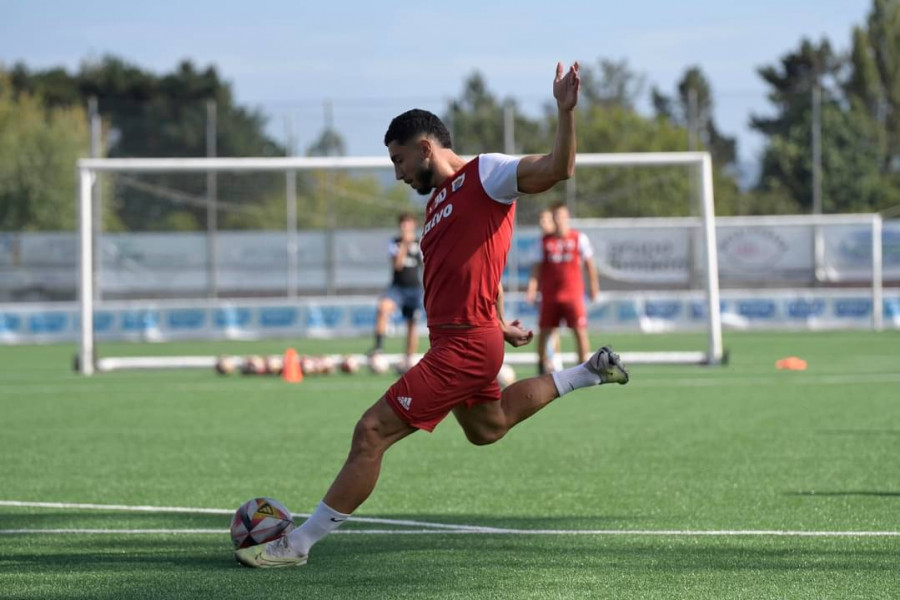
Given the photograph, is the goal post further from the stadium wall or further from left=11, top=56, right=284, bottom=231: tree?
left=11, top=56, right=284, bottom=231: tree

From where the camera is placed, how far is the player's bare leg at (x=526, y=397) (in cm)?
643

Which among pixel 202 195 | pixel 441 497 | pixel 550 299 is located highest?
pixel 202 195

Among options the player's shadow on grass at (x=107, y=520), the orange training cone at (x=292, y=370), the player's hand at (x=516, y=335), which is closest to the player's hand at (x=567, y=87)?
the player's hand at (x=516, y=335)

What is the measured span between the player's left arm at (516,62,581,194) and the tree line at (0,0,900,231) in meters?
27.3

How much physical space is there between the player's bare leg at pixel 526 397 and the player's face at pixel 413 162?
1089 millimetres

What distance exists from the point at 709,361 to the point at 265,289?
16.3 m

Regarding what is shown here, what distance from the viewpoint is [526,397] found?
21.4 ft

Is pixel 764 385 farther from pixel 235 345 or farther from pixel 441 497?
pixel 235 345

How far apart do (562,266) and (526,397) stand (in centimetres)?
1093

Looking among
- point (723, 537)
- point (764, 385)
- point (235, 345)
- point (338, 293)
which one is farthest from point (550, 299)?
point (338, 293)

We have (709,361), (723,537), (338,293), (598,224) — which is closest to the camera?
(723,537)

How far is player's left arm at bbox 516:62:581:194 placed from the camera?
5531 mm

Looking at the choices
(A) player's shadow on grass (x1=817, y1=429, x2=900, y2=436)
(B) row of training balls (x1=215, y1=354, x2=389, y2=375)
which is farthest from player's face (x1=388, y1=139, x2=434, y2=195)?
(B) row of training balls (x1=215, y1=354, x2=389, y2=375)

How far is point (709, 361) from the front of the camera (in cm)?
1906
